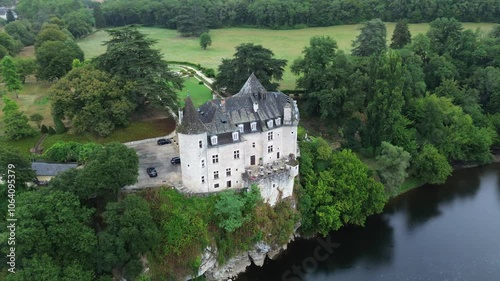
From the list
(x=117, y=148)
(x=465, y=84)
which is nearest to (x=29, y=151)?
(x=117, y=148)

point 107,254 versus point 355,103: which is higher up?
point 355,103

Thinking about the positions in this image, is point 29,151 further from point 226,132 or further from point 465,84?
point 465,84

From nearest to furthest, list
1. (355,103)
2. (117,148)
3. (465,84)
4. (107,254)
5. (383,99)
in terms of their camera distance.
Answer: (107,254) < (117,148) < (383,99) < (355,103) < (465,84)

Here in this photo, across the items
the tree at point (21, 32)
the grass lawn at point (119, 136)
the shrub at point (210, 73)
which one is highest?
the tree at point (21, 32)

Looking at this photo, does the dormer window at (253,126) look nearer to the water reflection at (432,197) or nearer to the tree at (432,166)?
the water reflection at (432,197)

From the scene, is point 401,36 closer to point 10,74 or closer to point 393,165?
point 393,165

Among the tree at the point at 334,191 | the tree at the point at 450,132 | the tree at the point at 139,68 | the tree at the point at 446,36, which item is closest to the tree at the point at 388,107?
the tree at the point at 450,132

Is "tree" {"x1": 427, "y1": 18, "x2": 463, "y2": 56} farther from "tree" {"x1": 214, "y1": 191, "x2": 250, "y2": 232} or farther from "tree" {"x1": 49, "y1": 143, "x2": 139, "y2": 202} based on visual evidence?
"tree" {"x1": 49, "y1": 143, "x2": 139, "y2": 202}
